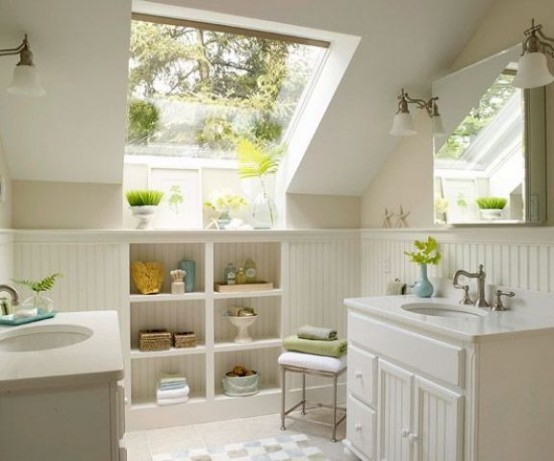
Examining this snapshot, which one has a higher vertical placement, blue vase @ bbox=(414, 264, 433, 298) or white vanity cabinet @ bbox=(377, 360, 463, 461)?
blue vase @ bbox=(414, 264, 433, 298)

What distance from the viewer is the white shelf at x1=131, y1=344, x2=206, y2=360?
2.93 m

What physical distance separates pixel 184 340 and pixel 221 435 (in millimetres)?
622

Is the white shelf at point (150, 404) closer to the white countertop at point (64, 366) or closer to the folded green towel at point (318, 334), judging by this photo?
the folded green towel at point (318, 334)

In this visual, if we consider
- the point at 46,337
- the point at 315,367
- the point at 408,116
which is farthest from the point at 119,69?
the point at 315,367

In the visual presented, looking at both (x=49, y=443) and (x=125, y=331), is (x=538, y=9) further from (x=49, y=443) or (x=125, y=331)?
(x=125, y=331)

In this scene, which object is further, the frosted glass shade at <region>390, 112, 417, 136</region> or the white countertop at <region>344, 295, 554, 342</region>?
the frosted glass shade at <region>390, 112, 417, 136</region>

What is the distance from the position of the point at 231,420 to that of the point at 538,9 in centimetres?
285

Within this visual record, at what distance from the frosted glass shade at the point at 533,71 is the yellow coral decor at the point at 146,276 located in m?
2.24

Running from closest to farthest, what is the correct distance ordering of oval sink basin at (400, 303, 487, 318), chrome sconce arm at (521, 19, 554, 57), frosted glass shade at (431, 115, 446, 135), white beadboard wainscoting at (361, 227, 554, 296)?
chrome sconce arm at (521, 19, 554, 57)
white beadboard wainscoting at (361, 227, 554, 296)
oval sink basin at (400, 303, 487, 318)
frosted glass shade at (431, 115, 446, 135)

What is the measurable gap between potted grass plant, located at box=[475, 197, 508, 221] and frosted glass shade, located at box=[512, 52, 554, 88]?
573 millimetres

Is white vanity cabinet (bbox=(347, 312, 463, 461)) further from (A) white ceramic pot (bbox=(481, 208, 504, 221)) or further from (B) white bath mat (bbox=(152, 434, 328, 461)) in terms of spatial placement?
(A) white ceramic pot (bbox=(481, 208, 504, 221))

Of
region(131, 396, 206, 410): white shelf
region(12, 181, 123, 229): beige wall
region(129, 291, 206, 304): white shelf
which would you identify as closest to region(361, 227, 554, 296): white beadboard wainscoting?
region(129, 291, 206, 304): white shelf

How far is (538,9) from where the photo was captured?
2145 millimetres

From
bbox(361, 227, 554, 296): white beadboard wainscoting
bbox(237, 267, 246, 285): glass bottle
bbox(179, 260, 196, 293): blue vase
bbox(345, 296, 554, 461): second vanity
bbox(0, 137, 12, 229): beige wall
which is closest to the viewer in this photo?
bbox(345, 296, 554, 461): second vanity
